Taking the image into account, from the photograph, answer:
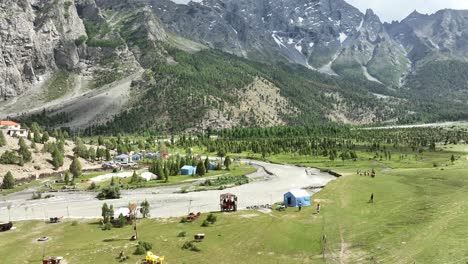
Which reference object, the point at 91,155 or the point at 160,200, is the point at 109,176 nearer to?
the point at 91,155

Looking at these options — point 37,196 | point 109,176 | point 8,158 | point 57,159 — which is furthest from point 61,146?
point 37,196

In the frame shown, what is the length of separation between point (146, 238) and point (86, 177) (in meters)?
78.6

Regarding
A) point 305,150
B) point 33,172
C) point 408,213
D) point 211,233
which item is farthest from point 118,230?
point 305,150

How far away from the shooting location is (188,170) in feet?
454

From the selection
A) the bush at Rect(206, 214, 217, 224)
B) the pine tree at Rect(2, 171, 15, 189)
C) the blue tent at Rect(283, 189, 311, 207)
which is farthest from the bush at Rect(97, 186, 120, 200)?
the blue tent at Rect(283, 189, 311, 207)

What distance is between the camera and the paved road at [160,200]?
8888 centimetres

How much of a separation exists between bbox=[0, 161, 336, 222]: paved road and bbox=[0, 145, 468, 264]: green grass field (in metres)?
10.5

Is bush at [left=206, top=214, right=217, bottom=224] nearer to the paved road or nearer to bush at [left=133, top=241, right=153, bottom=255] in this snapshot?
the paved road

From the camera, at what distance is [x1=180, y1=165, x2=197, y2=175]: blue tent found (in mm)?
138500

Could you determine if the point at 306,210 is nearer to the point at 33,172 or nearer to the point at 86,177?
the point at 86,177

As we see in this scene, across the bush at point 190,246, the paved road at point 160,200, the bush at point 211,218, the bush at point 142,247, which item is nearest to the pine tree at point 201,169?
the paved road at point 160,200

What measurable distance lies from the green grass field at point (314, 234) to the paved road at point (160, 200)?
10.5m

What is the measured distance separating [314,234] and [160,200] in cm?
4673

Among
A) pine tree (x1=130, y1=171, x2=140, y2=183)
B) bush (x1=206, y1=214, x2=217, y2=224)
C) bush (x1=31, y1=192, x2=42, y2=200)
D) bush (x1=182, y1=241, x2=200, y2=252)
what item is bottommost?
bush (x1=182, y1=241, x2=200, y2=252)
